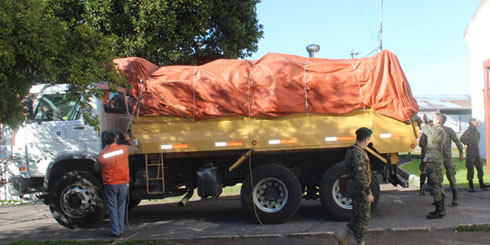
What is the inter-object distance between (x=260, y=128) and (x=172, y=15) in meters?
5.28

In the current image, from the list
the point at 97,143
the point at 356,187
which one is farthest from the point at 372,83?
the point at 97,143

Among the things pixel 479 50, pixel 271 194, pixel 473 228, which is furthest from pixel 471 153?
pixel 479 50

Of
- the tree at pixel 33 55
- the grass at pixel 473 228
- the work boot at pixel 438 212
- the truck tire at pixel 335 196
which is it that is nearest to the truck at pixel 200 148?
the truck tire at pixel 335 196

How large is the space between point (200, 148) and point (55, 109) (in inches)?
106

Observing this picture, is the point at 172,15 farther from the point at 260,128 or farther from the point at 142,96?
the point at 260,128

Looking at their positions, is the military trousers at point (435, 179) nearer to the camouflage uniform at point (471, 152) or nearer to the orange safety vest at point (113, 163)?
the camouflage uniform at point (471, 152)

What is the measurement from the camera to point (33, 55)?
5.86 m

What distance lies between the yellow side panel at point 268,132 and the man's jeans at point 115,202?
0.94 metres

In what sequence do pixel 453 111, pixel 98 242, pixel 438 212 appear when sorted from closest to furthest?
pixel 98 242, pixel 438 212, pixel 453 111

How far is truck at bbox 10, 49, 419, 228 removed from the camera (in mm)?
8328

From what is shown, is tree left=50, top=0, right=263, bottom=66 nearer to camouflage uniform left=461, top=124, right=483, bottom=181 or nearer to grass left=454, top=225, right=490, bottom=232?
camouflage uniform left=461, top=124, right=483, bottom=181

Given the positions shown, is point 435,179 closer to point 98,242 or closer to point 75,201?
point 98,242

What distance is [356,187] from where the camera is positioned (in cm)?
586

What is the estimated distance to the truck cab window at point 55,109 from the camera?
28.2 feet
